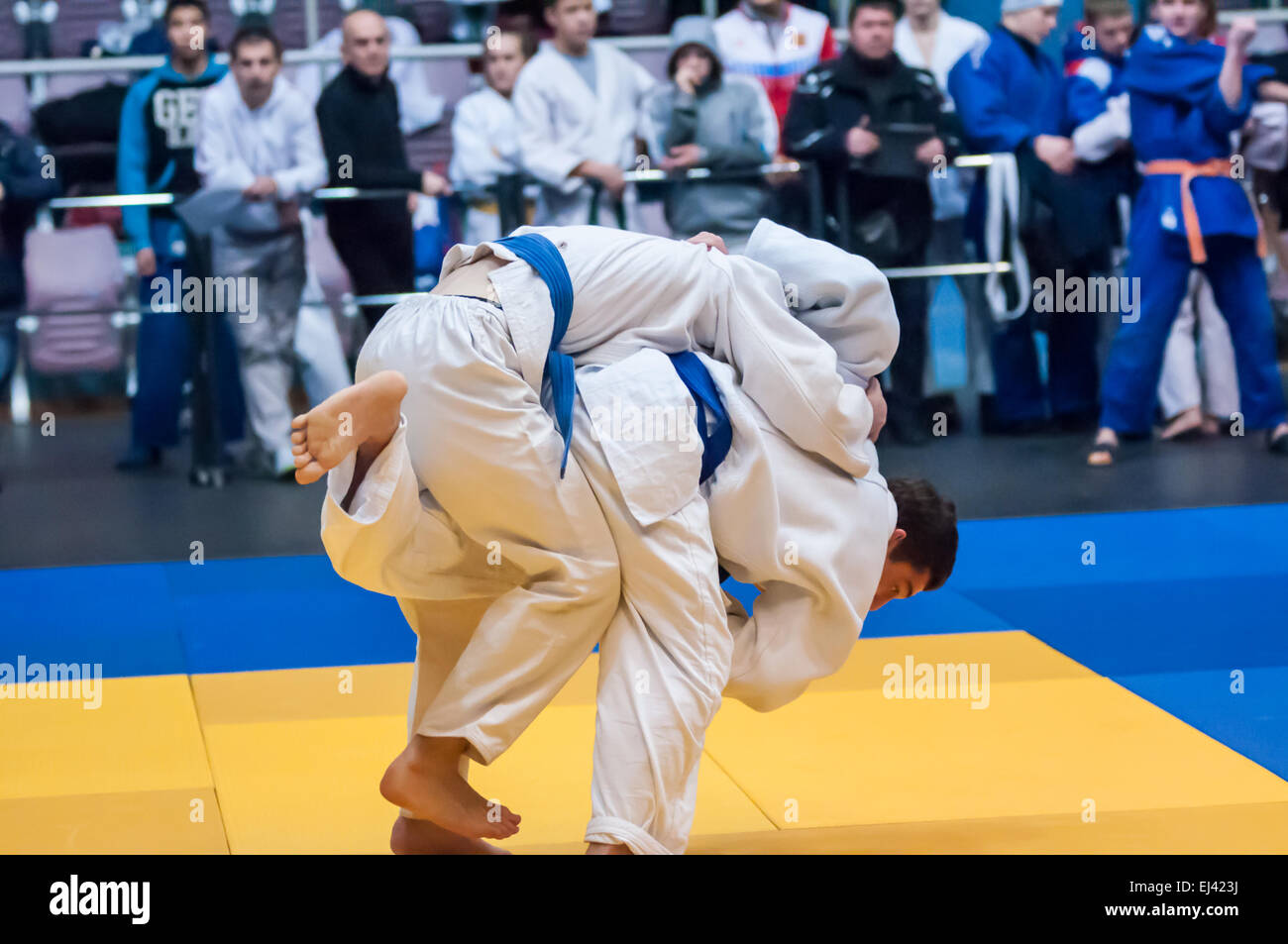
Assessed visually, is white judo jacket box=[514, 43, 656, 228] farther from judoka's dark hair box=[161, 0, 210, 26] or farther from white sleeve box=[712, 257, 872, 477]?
white sleeve box=[712, 257, 872, 477]

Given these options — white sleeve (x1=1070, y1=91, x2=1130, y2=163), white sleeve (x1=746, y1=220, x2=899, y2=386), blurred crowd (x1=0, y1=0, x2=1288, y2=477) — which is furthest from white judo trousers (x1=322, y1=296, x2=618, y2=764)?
white sleeve (x1=1070, y1=91, x2=1130, y2=163)

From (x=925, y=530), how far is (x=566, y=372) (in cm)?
79

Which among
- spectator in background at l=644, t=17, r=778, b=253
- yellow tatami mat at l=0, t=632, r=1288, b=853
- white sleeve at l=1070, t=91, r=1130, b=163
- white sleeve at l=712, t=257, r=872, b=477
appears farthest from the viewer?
white sleeve at l=1070, t=91, r=1130, b=163

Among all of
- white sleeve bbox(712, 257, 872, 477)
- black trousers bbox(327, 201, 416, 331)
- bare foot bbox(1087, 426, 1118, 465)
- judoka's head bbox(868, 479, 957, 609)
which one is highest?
white sleeve bbox(712, 257, 872, 477)

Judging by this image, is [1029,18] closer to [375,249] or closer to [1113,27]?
[1113,27]

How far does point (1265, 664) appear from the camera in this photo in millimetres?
4121

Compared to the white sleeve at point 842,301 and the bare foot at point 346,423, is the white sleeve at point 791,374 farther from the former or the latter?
the bare foot at point 346,423

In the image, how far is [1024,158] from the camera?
7.10 meters

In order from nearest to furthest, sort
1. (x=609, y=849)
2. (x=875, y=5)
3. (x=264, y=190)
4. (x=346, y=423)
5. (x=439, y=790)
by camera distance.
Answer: (x=346, y=423) → (x=609, y=849) → (x=439, y=790) → (x=264, y=190) → (x=875, y=5)

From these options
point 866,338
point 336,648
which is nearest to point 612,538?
point 866,338

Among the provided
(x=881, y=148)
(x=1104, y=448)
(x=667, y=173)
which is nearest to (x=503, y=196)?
(x=667, y=173)

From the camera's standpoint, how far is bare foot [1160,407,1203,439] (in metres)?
7.15

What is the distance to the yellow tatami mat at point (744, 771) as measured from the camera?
10.00ft
